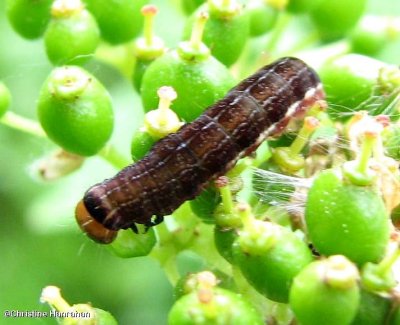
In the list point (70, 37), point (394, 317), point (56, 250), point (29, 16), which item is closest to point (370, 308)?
point (394, 317)

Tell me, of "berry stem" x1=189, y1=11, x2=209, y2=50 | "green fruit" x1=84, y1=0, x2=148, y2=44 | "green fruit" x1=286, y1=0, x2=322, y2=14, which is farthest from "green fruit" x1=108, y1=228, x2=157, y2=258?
"green fruit" x1=286, y1=0, x2=322, y2=14

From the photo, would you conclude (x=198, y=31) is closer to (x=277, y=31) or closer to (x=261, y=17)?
(x=261, y=17)

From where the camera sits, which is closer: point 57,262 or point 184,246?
point 184,246

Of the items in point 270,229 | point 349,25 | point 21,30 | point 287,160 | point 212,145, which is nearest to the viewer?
point 270,229

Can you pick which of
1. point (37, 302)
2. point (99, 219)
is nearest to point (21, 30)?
point (99, 219)

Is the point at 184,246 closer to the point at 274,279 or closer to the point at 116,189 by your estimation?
the point at 116,189

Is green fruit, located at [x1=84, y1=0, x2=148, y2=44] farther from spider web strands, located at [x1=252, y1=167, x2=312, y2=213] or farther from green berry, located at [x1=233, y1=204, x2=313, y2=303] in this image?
green berry, located at [x1=233, y1=204, x2=313, y2=303]
